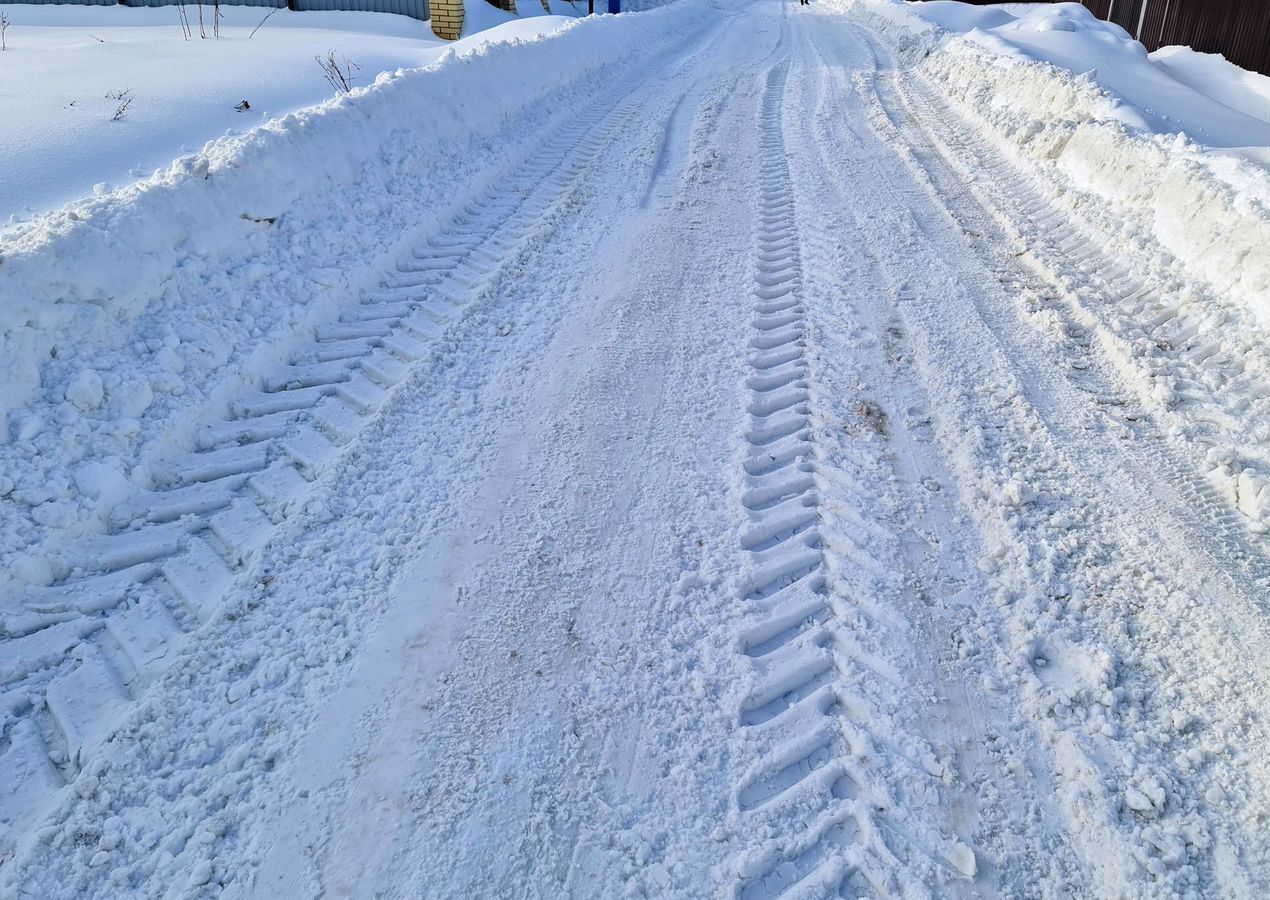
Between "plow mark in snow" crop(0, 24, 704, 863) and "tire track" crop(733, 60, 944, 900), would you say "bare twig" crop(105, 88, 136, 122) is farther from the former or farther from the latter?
"tire track" crop(733, 60, 944, 900)

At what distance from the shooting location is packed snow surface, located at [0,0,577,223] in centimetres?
486

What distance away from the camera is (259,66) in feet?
25.6

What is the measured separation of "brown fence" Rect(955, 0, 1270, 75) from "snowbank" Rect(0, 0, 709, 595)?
39.0ft

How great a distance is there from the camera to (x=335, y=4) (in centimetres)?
1218

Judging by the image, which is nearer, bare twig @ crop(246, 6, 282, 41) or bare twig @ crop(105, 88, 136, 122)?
bare twig @ crop(105, 88, 136, 122)

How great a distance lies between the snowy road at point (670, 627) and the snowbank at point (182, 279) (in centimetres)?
25

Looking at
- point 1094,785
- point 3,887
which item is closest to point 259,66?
point 3,887

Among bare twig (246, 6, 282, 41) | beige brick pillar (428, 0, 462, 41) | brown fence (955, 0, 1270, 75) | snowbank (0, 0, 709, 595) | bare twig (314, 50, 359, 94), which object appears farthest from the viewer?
beige brick pillar (428, 0, 462, 41)

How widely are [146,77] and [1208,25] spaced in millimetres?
15333

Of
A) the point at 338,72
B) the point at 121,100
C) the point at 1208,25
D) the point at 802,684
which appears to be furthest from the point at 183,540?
the point at 1208,25

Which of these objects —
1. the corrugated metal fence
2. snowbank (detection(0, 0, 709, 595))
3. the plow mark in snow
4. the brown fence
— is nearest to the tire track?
the plow mark in snow

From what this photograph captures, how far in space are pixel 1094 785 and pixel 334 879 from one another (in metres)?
2.33

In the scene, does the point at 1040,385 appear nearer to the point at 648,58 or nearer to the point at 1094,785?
the point at 1094,785

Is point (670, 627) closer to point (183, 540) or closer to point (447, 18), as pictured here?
point (183, 540)
